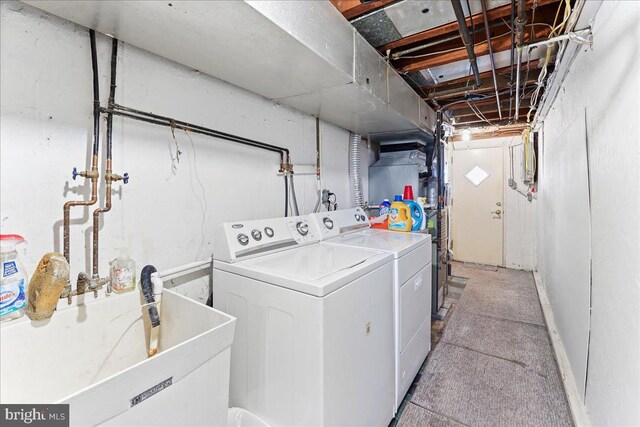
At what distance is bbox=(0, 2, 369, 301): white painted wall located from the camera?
0.96 m

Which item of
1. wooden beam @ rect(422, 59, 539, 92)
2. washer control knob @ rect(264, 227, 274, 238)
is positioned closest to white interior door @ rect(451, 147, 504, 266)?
wooden beam @ rect(422, 59, 539, 92)

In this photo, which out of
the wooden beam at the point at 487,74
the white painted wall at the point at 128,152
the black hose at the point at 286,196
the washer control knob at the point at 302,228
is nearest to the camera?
the white painted wall at the point at 128,152

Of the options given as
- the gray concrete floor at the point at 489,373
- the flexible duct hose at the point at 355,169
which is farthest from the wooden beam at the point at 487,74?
the gray concrete floor at the point at 489,373

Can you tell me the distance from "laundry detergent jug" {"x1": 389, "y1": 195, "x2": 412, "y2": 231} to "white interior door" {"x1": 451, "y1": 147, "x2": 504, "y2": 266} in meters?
3.32

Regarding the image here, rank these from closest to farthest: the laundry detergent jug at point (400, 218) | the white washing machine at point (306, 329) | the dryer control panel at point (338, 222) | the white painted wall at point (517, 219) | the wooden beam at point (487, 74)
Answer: the white washing machine at point (306, 329) < the dryer control panel at point (338, 222) < the laundry detergent jug at point (400, 218) < the wooden beam at point (487, 74) < the white painted wall at point (517, 219)

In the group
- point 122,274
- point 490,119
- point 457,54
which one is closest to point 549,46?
point 457,54

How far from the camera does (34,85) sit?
0.99m

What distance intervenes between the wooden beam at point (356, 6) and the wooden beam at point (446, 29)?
1.32 ft

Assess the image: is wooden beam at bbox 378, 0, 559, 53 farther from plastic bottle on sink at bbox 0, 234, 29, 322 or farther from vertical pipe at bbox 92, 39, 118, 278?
plastic bottle on sink at bbox 0, 234, 29, 322

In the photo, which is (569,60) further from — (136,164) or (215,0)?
(136,164)

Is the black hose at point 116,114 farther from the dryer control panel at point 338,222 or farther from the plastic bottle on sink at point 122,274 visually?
the dryer control panel at point 338,222

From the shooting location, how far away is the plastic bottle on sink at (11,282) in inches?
33.4

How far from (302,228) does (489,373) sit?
5.40 ft

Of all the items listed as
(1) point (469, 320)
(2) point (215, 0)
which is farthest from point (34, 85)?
(1) point (469, 320)
